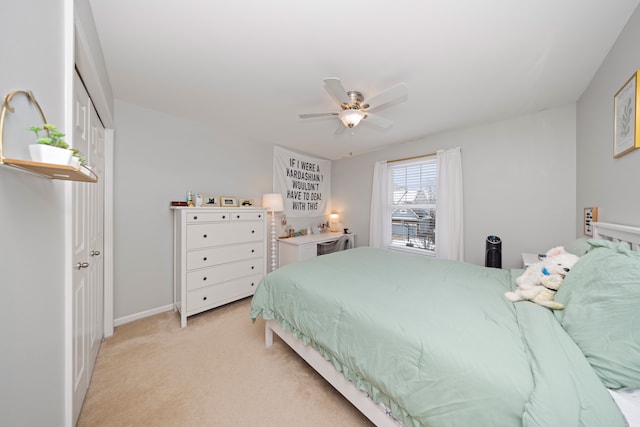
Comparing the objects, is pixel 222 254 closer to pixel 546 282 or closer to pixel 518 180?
pixel 546 282

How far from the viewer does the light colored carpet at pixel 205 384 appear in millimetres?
1328

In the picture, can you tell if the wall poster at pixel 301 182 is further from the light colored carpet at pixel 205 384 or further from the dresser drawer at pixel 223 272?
the light colored carpet at pixel 205 384

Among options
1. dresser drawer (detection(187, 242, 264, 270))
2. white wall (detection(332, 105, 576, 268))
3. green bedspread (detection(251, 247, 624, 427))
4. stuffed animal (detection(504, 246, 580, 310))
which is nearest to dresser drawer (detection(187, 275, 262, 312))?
dresser drawer (detection(187, 242, 264, 270))

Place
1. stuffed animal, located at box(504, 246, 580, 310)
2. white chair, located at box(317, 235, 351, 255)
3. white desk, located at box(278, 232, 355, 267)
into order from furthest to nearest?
white chair, located at box(317, 235, 351, 255), white desk, located at box(278, 232, 355, 267), stuffed animal, located at box(504, 246, 580, 310)

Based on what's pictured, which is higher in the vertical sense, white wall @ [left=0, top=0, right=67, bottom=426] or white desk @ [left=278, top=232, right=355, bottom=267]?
white wall @ [left=0, top=0, right=67, bottom=426]

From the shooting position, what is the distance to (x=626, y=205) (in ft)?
4.64

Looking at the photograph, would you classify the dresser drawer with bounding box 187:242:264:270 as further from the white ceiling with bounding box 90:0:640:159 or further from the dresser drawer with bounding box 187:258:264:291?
the white ceiling with bounding box 90:0:640:159

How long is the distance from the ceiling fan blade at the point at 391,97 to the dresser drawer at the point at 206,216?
6.69 feet

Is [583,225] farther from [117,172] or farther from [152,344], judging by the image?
[117,172]

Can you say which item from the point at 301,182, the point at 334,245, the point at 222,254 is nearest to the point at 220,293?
the point at 222,254

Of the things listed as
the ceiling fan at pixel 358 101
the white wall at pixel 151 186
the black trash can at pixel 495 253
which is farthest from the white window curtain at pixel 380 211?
the white wall at pixel 151 186

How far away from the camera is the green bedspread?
71cm

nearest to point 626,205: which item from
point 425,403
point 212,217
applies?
point 425,403

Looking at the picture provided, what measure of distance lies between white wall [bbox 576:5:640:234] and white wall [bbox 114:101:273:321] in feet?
12.4
